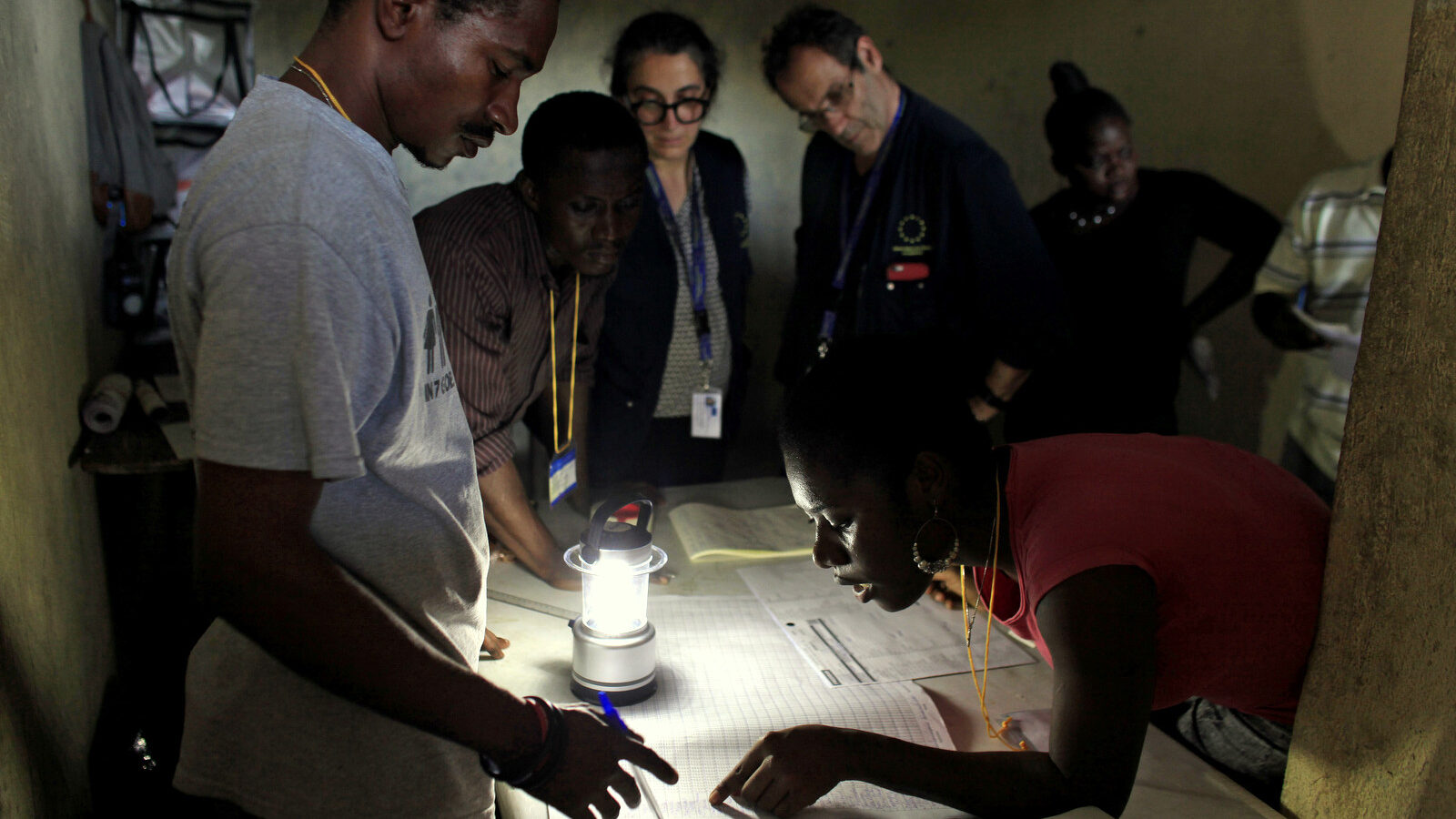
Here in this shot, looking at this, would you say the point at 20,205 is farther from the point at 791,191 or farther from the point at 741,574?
the point at 791,191

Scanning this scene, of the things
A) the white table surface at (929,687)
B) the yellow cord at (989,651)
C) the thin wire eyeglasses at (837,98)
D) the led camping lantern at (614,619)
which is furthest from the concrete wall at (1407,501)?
the thin wire eyeglasses at (837,98)

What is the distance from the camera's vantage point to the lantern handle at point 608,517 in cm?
131

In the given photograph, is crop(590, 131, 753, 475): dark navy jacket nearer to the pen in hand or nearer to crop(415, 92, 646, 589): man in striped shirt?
crop(415, 92, 646, 589): man in striped shirt

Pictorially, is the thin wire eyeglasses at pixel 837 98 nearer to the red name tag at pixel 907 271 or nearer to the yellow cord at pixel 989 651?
the red name tag at pixel 907 271

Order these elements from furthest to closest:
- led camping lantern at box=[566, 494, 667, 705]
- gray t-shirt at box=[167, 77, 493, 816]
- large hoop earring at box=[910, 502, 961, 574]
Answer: led camping lantern at box=[566, 494, 667, 705] → large hoop earring at box=[910, 502, 961, 574] → gray t-shirt at box=[167, 77, 493, 816]

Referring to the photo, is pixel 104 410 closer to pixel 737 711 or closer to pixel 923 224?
pixel 737 711

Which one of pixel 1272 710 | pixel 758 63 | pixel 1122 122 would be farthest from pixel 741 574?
pixel 758 63

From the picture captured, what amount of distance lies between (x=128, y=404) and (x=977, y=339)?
7.51 feet

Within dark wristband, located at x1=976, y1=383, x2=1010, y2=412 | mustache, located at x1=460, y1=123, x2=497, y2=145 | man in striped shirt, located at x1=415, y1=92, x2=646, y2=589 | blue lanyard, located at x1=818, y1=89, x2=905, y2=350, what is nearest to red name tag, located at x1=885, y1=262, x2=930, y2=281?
blue lanyard, located at x1=818, y1=89, x2=905, y2=350

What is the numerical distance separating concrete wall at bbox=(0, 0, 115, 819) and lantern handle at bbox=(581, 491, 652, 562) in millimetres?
794

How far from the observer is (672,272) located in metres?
2.43

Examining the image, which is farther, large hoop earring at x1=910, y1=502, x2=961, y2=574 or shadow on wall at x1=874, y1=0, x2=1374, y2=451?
shadow on wall at x1=874, y1=0, x2=1374, y2=451

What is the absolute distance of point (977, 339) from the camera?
2326mm

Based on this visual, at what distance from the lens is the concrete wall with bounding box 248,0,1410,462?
2820mm
